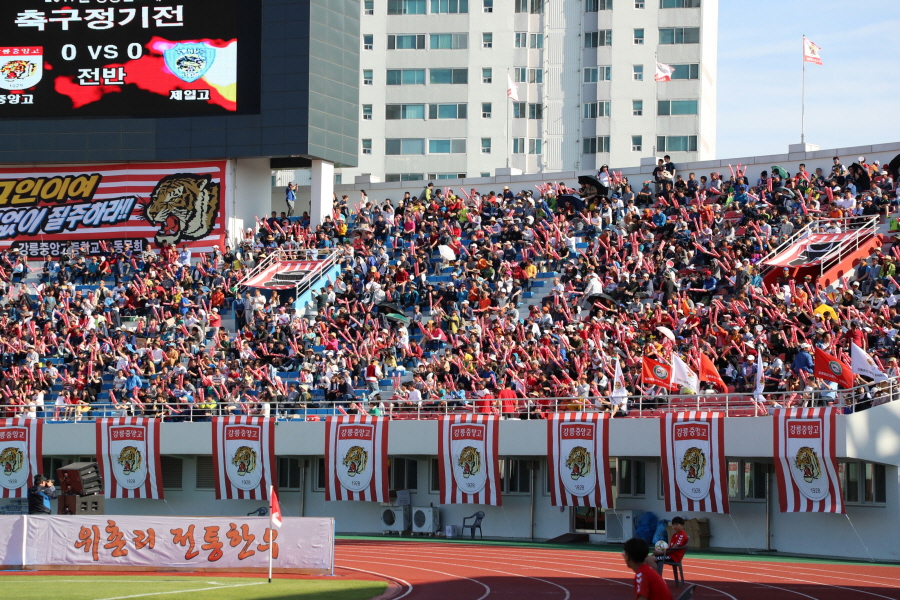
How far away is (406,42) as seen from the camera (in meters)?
73.9

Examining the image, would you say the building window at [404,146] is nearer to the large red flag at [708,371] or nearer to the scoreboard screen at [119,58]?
the scoreboard screen at [119,58]

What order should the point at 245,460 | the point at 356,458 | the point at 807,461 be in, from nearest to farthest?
1. the point at 807,461
2. the point at 356,458
3. the point at 245,460

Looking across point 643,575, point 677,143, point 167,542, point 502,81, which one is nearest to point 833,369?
point 167,542

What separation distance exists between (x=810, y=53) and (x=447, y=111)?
29115 mm

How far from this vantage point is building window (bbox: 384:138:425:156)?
2899 inches

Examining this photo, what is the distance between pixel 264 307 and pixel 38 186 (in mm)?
12111

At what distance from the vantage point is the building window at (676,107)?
72.0m

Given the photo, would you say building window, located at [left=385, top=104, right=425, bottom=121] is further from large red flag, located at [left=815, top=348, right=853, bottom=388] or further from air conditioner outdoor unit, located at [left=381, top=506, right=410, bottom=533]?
large red flag, located at [left=815, top=348, right=853, bottom=388]

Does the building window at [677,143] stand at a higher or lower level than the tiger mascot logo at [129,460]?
higher

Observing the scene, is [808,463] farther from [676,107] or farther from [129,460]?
[676,107]

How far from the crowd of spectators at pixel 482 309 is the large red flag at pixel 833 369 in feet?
3.07

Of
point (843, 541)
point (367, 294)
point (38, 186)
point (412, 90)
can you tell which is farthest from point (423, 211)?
point (412, 90)

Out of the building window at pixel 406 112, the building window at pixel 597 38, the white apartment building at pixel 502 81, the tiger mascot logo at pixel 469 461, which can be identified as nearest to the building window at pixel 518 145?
the white apartment building at pixel 502 81

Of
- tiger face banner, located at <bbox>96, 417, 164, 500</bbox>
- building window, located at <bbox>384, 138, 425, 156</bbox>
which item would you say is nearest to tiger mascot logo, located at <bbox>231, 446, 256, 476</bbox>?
tiger face banner, located at <bbox>96, 417, 164, 500</bbox>
